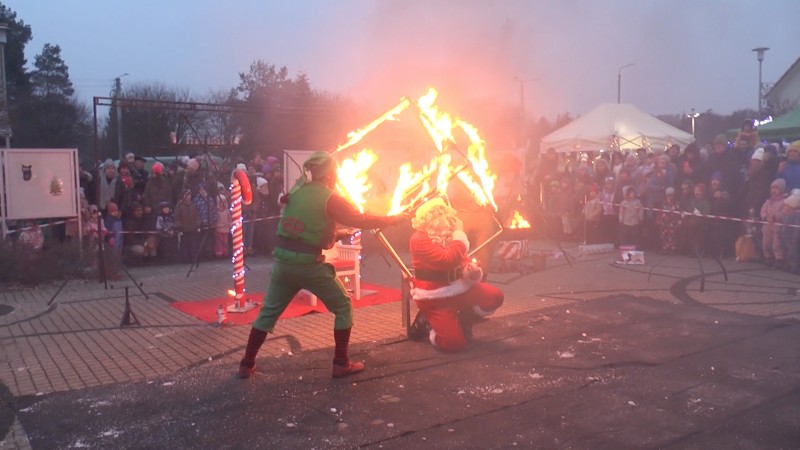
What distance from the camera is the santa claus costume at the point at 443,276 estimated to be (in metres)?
6.63

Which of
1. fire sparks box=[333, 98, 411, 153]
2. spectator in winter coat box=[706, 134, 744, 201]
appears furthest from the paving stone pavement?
fire sparks box=[333, 98, 411, 153]

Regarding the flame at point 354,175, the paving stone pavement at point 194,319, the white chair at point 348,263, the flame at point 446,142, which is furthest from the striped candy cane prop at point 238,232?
the flame at point 446,142

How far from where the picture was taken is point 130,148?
33.1 m

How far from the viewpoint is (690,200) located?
1316 centimetres

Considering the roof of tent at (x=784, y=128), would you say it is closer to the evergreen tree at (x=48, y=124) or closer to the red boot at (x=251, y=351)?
the red boot at (x=251, y=351)

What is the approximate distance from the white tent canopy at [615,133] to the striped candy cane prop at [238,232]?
1251cm

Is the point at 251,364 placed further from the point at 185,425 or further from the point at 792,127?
the point at 792,127

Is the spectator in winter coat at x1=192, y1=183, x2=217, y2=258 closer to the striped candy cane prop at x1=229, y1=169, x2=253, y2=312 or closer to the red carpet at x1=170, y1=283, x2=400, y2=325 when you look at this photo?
the red carpet at x1=170, y1=283, x2=400, y2=325

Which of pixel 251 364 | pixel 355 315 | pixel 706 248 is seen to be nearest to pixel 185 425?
pixel 251 364

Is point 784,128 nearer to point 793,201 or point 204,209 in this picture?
point 793,201

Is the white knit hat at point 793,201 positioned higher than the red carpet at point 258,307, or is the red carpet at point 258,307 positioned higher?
the white knit hat at point 793,201

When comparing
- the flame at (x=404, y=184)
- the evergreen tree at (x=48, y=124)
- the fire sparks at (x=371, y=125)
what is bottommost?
the flame at (x=404, y=184)

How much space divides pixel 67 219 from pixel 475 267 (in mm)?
8715

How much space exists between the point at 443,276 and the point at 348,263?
2.84 m
